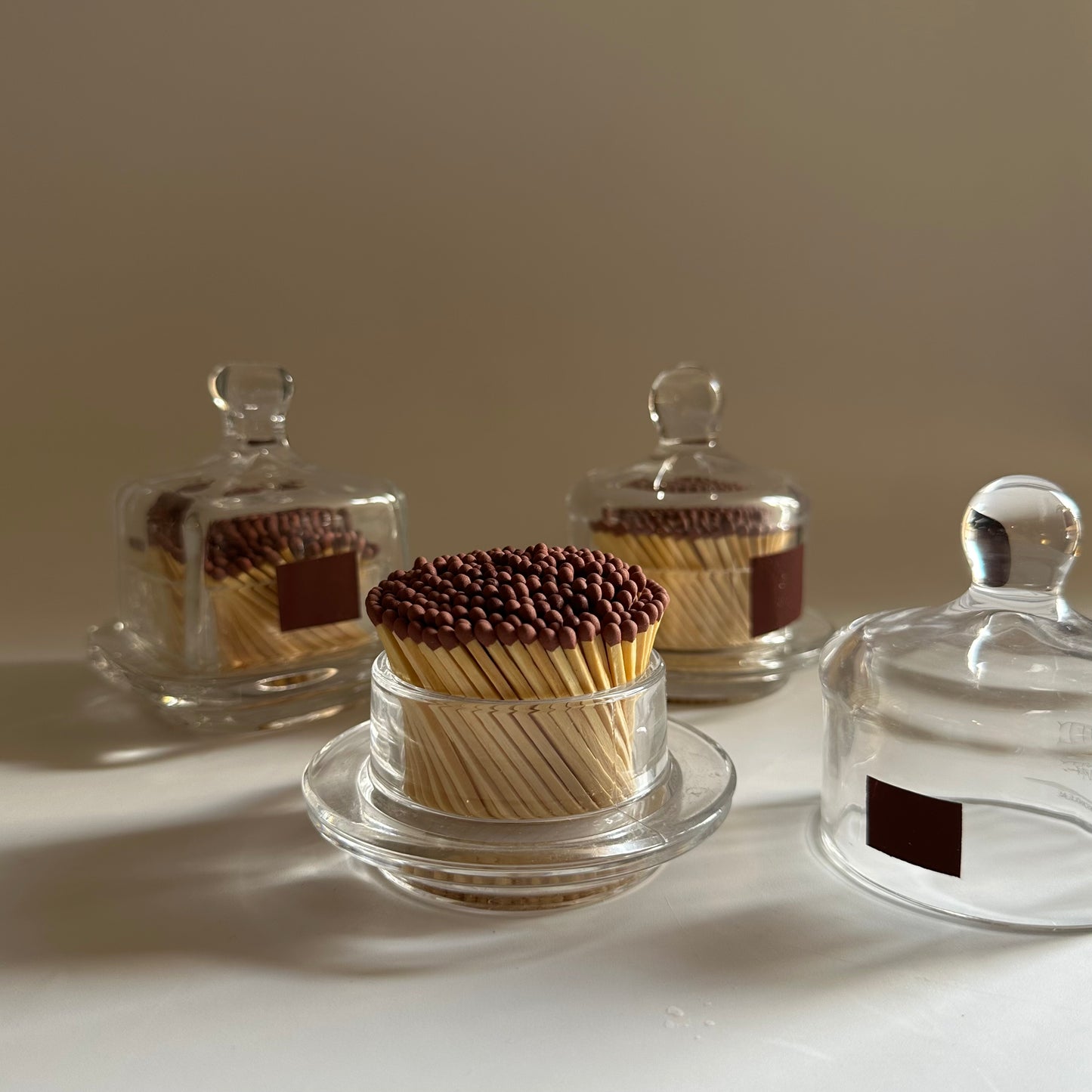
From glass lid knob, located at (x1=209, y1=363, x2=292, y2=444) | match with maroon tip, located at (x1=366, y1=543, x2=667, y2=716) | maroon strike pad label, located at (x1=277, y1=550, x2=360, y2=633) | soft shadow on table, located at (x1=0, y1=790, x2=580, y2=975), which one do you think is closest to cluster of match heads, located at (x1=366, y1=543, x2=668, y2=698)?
match with maroon tip, located at (x1=366, y1=543, x2=667, y2=716)

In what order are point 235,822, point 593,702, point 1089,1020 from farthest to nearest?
point 235,822 < point 593,702 < point 1089,1020

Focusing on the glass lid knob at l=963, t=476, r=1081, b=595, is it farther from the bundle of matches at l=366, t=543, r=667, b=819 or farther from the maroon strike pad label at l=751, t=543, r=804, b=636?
the maroon strike pad label at l=751, t=543, r=804, b=636

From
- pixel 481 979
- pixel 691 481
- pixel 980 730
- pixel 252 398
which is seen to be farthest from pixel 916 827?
pixel 252 398

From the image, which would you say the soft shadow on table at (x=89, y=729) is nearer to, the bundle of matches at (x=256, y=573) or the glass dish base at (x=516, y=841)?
the bundle of matches at (x=256, y=573)

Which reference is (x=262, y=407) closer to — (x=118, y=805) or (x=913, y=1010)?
(x=118, y=805)

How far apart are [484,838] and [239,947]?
0.19 m

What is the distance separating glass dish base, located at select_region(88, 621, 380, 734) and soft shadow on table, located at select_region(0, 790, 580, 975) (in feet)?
0.68

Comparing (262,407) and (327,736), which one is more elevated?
(262,407)

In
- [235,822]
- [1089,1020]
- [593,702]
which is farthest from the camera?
[235,822]

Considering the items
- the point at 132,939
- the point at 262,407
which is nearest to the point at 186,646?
the point at 262,407

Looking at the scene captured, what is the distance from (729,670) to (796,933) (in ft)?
1.64

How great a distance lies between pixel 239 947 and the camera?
84 centimetres

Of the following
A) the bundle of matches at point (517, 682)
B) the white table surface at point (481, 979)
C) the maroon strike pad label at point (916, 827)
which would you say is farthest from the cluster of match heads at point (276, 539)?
the maroon strike pad label at point (916, 827)

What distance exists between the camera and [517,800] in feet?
2.83
